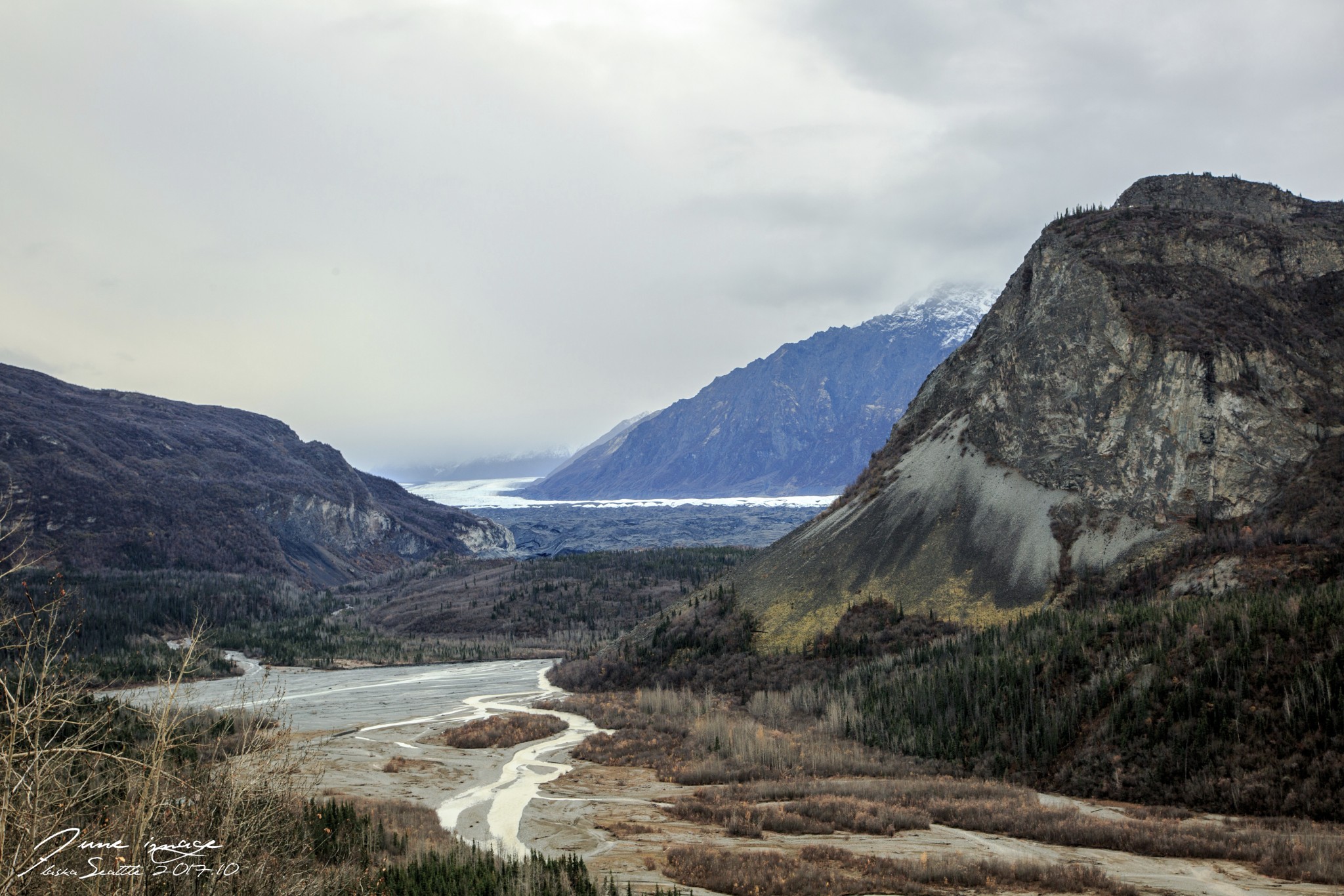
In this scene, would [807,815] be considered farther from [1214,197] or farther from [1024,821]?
[1214,197]

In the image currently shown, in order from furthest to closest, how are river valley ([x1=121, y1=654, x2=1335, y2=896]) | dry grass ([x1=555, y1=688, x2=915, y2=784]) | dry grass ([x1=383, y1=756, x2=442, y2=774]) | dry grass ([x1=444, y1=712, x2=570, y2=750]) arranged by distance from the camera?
1. dry grass ([x1=444, y1=712, x2=570, y2=750])
2. dry grass ([x1=383, y1=756, x2=442, y2=774])
3. dry grass ([x1=555, y1=688, x2=915, y2=784])
4. river valley ([x1=121, y1=654, x2=1335, y2=896])

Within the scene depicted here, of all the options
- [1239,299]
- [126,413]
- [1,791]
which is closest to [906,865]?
[1,791]

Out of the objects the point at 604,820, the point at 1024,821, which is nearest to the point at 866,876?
the point at 1024,821

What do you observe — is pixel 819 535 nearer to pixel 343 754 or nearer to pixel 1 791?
pixel 343 754

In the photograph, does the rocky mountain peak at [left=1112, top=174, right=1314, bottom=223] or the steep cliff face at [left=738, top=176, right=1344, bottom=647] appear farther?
the rocky mountain peak at [left=1112, top=174, right=1314, bottom=223]

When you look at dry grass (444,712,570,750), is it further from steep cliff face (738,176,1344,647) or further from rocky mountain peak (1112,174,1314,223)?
rocky mountain peak (1112,174,1314,223)

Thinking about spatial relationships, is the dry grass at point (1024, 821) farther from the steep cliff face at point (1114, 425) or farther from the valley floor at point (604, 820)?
the steep cliff face at point (1114, 425)
